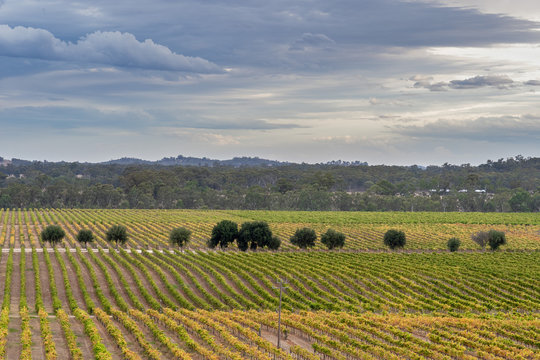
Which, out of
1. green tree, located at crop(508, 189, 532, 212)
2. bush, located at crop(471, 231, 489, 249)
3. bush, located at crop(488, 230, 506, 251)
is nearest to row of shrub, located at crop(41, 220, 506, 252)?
bush, located at crop(488, 230, 506, 251)

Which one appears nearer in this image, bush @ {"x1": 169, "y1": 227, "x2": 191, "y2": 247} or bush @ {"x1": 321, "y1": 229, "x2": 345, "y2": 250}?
bush @ {"x1": 169, "y1": 227, "x2": 191, "y2": 247}

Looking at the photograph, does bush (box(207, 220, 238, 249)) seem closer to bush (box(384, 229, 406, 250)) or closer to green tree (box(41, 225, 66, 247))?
green tree (box(41, 225, 66, 247))

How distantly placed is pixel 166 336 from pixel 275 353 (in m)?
8.72

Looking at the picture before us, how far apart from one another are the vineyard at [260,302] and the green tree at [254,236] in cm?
238

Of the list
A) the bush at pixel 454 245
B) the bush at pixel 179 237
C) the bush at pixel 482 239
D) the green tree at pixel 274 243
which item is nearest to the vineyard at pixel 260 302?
the green tree at pixel 274 243

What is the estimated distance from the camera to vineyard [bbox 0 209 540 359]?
37.4 meters

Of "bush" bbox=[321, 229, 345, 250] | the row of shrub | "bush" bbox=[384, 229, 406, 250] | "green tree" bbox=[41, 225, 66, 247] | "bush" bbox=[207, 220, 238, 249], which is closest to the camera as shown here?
"green tree" bbox=[41, 225, 66, 247]

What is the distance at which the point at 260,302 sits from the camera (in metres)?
54.6

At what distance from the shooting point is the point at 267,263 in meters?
71.8

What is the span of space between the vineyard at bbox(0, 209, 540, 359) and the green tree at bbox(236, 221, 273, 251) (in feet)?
7.81

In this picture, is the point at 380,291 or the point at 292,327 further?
the point at 380,291

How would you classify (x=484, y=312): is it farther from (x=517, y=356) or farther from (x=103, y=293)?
(x=103, y=293)

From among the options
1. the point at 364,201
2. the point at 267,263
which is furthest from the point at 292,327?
the point at 364,201

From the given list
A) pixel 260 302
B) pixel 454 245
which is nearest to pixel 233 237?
pixel 260 302
